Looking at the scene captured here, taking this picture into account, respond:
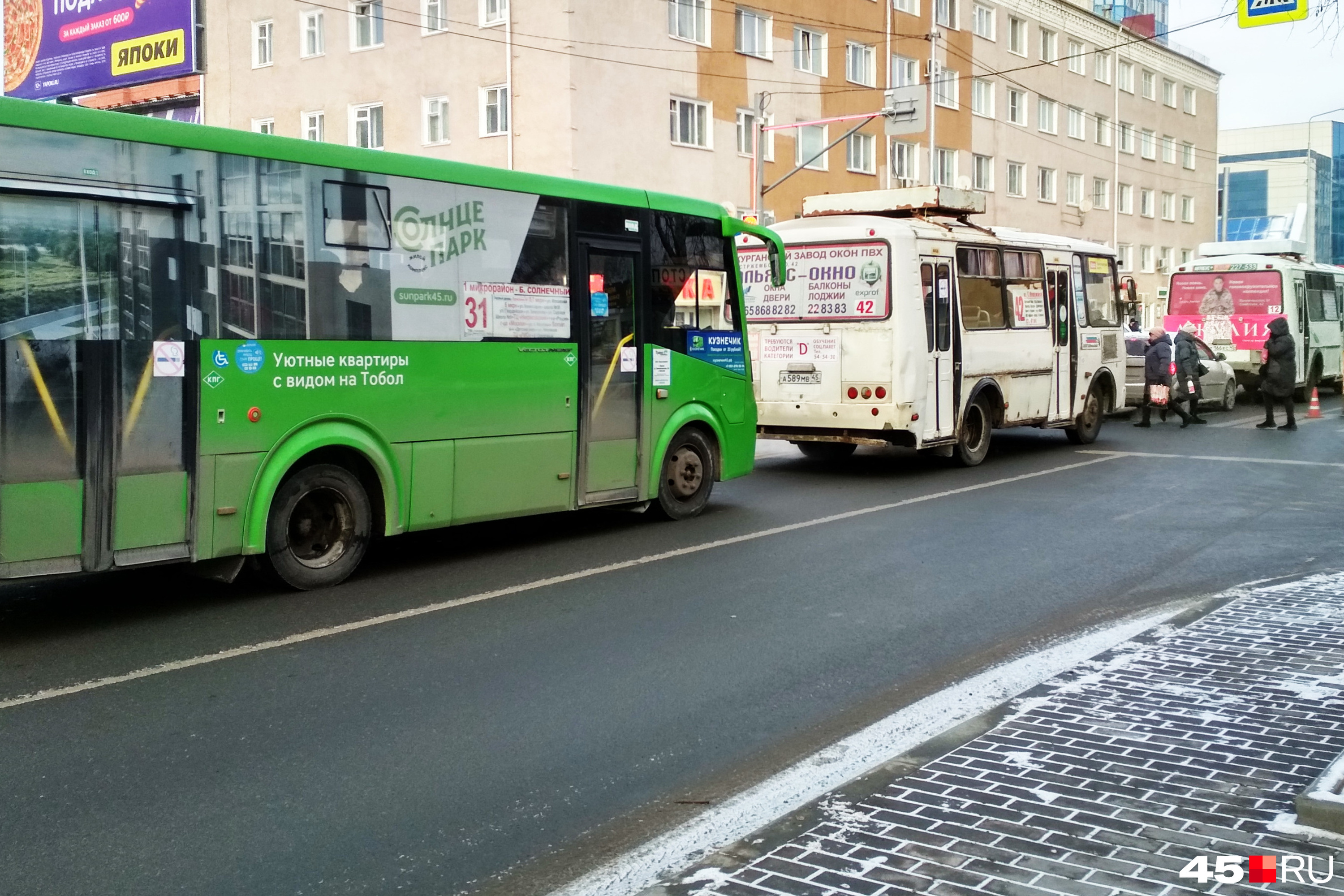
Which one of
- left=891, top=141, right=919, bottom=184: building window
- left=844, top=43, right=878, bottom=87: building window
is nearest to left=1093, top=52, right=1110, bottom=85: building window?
left=891, top=141, right=919, bottom=184: building window

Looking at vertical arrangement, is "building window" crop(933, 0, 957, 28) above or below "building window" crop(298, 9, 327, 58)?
above

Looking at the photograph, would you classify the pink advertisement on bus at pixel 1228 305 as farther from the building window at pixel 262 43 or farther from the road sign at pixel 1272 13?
the building window at pixel 262 43

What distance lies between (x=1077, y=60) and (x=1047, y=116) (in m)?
3.73

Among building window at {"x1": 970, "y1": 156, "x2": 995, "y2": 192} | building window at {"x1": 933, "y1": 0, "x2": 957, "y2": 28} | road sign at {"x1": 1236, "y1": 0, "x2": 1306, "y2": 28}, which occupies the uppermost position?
building window at {"x1": 933, "y1": 0, "x2": 957, "y2": 28}

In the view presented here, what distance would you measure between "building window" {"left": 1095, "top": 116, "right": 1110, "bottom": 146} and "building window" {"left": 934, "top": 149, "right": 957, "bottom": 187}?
13.3 m

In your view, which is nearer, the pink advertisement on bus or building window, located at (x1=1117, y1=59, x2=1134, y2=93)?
the pink advertisement on bus

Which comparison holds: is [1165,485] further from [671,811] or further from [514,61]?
[514,61]

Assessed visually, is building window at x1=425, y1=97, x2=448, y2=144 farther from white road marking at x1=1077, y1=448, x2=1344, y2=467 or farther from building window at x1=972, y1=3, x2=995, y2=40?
building window at x1=972, y1=3, x2=995, y2=40

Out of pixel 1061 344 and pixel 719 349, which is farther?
pixel 1061 344

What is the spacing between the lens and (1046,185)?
51750mm

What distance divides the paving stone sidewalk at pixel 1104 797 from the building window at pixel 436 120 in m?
28.8

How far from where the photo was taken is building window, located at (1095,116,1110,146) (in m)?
55.3

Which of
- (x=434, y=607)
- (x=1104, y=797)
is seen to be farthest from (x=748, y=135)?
(x=1104, y=797)

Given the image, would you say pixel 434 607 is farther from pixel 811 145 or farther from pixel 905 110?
pixel 811 145
